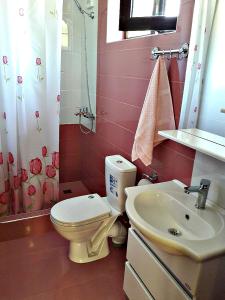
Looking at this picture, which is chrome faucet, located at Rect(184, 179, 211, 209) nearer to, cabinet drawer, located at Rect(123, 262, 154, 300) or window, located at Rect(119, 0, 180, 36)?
cabinet drawer, located at Rect(123, 262, 154, 300)

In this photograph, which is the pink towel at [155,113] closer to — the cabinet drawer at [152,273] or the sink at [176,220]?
the sink at [176,220]

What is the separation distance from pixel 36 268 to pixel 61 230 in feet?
1.36

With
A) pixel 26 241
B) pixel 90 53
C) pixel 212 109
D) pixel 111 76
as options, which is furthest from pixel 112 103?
pixel 26 241

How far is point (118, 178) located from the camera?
71.9 inches

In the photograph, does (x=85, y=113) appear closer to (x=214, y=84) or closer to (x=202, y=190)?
(x=214, y=84)

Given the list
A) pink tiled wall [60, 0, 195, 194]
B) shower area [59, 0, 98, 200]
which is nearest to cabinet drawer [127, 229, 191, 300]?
pink tiled wall [60, 0, 195, 194]

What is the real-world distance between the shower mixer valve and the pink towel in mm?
1126

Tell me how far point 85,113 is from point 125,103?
0.85 m

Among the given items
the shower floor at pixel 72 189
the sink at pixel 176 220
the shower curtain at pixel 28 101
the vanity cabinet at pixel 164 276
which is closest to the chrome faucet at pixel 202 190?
the sink at pixel 176 220

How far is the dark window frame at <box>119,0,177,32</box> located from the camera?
144cm

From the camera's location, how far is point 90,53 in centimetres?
246

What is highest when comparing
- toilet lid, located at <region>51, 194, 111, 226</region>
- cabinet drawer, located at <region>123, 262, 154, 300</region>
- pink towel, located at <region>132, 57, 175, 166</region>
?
pink towel, located at <region>132, 57, 175, 166</region>

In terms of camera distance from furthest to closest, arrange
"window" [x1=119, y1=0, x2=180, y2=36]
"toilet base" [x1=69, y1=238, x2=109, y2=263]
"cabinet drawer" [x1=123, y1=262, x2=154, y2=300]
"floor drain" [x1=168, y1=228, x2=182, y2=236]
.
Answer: "toilet base" [x1=69, y1=238, x2=109, y2=263]
"window" [x1=119, y1=0, x2=180, y2=36]
"cabinet drawer" [x1=123, y1=262, x2=154, y2=300]
"floor drain" [x1=168, y1=228, x2=182, y2=236]

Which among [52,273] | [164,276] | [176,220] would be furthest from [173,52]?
[52,273]
